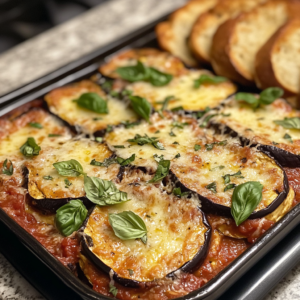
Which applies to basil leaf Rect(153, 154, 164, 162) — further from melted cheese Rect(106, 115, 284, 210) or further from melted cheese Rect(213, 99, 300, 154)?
melted cheese Rect(213, 99, 300, 154)

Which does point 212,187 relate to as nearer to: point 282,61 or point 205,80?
point 205,80

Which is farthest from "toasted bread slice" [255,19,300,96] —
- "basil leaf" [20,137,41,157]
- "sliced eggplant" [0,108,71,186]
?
"basil leaf" [20,137,41,157]

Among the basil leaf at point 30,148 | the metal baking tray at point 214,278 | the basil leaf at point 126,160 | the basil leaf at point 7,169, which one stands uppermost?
the basil leaf at point 30,148

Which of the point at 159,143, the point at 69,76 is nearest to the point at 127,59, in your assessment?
the point at 69,76

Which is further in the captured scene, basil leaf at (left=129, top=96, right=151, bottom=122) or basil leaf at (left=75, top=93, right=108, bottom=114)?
basil leaf at (left=75, top=93, right=108, bottom=114)

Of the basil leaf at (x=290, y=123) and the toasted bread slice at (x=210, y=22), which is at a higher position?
the toasted bread slice at (x=210, y=22)

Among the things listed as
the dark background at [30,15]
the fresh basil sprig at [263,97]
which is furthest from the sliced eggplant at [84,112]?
the dark background at [30,15]

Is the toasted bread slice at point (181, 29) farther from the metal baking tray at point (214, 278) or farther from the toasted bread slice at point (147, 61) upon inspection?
the metal baking tray at point (214, 278)
